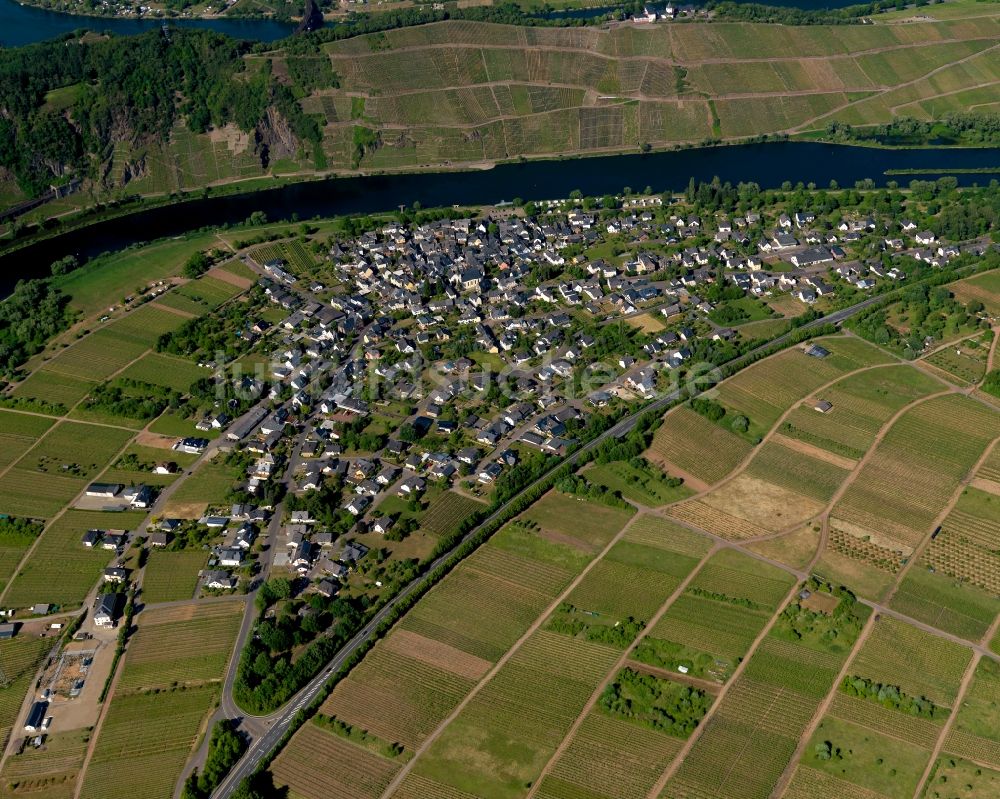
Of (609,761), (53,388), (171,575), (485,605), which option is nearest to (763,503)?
(485,605)

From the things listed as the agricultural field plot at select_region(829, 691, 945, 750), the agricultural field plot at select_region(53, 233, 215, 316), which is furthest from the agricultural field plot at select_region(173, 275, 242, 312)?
the agricultural field plot at select_region(829, 691, 945, 750)

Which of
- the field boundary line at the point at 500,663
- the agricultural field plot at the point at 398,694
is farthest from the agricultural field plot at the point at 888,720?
the agricultural field plot at the point at 398,694

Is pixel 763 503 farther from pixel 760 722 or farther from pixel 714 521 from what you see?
pixel 760 722

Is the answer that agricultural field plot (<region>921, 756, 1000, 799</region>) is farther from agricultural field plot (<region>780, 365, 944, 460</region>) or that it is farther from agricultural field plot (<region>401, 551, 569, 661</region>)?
agricultural field plot (<region>780, 365, 944, 460</region>)

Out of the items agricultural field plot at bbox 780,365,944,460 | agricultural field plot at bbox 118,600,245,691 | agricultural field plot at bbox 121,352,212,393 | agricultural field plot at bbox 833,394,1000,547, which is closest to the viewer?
agricultural field plot at bbox 118,600,245,691

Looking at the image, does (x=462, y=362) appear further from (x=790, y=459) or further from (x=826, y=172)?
(x=826, y=172)

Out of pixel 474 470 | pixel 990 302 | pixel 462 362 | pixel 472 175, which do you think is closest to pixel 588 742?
pixel 474 470

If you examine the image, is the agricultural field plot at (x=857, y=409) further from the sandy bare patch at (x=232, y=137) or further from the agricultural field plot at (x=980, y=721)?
the sandy bare patch at (x=232, y=137)
